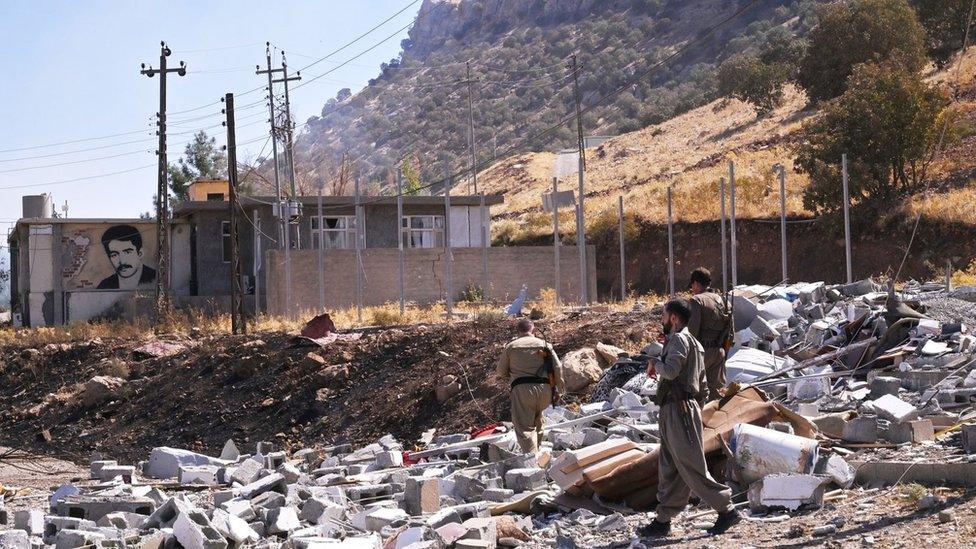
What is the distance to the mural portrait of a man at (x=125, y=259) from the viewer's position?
4453 centimetres

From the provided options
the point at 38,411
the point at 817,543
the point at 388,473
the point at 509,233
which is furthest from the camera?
the point at 509,233

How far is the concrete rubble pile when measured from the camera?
982 cm

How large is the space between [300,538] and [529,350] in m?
3.66

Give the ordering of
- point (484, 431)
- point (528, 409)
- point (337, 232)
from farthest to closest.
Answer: point (337, 232) → point (484, 431) → point (528, 409)

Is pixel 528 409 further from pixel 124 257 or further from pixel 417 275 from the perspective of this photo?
pixel 124 257

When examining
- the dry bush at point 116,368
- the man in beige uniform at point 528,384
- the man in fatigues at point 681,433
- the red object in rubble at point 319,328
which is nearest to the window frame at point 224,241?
the dry bush at point 116,368

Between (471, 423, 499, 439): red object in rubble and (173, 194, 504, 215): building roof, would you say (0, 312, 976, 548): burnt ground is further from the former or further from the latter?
(173, 194, 504, 215): building roof

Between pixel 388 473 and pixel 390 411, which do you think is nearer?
pixel 388 473

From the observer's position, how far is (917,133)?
35219mm

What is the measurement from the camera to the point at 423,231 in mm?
42656

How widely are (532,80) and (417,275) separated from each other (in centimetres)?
10654

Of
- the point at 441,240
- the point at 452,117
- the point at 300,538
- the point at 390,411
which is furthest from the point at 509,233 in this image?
the point at 452,117

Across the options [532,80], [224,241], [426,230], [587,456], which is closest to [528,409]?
[587,456]

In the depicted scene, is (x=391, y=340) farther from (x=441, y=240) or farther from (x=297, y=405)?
(x=441, y=240)
